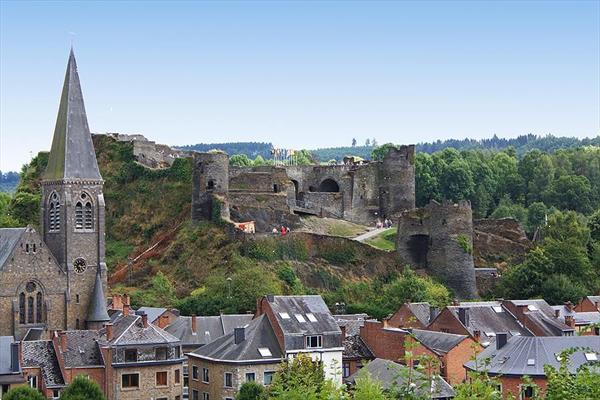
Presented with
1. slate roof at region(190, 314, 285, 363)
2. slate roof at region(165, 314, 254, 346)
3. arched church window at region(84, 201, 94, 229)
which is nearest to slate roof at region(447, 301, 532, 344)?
slate roof at region(190, 314, 285, 363)

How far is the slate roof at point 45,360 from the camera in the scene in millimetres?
57825

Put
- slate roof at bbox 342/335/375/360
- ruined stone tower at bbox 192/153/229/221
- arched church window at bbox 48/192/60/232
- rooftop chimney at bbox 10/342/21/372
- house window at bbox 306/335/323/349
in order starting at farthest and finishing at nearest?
ruined stone tower at bbox 192/153/229/221 < arched church window at bbox 48/192/60/232 < slate roof at bbox 342/335/375/360 < house window at bbox 306/335/323/349 < rooftop chimney at bbox 10/342/21/372

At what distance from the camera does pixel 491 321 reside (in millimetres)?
69750

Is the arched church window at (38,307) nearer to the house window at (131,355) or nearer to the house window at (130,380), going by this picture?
the house window at (131,355)

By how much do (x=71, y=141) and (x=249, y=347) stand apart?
2020cm

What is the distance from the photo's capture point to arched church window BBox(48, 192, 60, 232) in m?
71.0

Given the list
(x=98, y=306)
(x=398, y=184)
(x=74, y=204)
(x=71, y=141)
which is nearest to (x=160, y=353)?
(x=98, y=306)

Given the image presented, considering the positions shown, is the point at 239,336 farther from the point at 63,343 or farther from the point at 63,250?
the point at 63,250

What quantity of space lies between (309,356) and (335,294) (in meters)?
23.1

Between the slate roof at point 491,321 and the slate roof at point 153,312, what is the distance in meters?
16.8

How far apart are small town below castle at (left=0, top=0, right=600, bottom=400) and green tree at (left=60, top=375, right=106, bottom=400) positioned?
12 cm

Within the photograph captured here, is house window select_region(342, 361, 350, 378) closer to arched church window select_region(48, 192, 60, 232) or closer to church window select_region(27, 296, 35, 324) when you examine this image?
church window select_region(27, 296, 35, 324)

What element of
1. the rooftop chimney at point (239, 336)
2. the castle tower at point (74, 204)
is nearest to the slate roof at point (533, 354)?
the rooftop chimney at point (239, 336)

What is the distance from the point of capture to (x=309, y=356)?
194 feet
